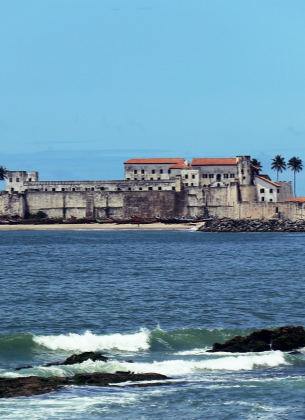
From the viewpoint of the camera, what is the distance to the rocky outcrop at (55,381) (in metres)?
17.1

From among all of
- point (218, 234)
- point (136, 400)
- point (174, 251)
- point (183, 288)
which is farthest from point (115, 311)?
point (218, 234)

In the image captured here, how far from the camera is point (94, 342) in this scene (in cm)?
2280

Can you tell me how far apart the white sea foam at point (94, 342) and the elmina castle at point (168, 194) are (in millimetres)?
72371

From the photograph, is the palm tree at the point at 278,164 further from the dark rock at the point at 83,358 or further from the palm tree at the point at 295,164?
the dark rock at the point at 83,358

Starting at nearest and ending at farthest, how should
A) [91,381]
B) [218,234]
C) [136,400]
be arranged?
[136,400], [91,381], [218,234]

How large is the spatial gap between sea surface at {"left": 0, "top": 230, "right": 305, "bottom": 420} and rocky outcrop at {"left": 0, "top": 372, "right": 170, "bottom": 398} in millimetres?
388

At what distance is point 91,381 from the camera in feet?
59.2

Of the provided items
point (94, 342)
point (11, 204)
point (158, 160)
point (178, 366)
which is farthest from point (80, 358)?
point (158, 160)

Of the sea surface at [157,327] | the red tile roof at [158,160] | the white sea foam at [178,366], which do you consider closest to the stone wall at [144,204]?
the red tile roof at [158,160]

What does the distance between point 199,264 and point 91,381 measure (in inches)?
1269

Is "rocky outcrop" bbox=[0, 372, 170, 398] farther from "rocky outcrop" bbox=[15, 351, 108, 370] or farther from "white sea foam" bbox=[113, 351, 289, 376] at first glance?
"rocky outcrop" bbox=[15, 351, 108, 370]

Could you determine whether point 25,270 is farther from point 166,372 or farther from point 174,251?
point 166,372

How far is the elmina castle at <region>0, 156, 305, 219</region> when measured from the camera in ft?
315

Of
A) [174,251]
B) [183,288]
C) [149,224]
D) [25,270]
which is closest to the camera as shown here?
[183,288]
